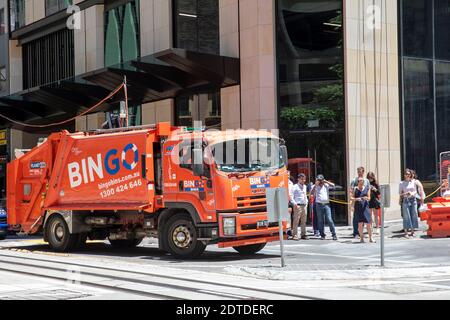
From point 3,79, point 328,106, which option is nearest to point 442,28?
point 328,106

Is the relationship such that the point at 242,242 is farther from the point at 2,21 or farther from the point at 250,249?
the point at 2,21

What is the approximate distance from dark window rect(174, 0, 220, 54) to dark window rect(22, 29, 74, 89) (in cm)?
858

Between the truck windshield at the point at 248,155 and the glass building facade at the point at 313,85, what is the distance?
7870 mm

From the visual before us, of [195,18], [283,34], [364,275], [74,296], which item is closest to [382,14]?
[283,34]

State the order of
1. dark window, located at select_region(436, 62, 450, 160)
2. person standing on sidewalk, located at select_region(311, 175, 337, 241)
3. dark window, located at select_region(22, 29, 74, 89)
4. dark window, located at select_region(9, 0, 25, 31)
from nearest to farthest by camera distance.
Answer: person standing on sidewalk, located at select_region(311, 175, 337, 241), dark window, located at select_region(436, 62, 450, 160), dark window, located at select_region(22, 29, 74, 89), dark window, located at select_region(9, 0, 25, 31)

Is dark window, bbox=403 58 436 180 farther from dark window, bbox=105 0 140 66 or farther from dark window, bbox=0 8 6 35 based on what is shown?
dark window, bbox=0 8 6 35

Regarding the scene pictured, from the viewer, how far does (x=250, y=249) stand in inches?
636

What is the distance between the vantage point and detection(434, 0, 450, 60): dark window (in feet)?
83.1

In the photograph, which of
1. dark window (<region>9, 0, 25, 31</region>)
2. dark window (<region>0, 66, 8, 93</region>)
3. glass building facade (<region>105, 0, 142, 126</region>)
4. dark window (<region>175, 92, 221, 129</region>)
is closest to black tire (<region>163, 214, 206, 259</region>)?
dark window (<region>175, 92, 221, 129</region>)

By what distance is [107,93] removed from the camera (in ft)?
97.1

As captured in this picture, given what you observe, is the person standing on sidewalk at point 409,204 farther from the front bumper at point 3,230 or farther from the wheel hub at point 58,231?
the front bumper at point 3,230

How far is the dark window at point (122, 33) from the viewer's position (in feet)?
96.5

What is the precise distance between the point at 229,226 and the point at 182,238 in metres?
1.28
